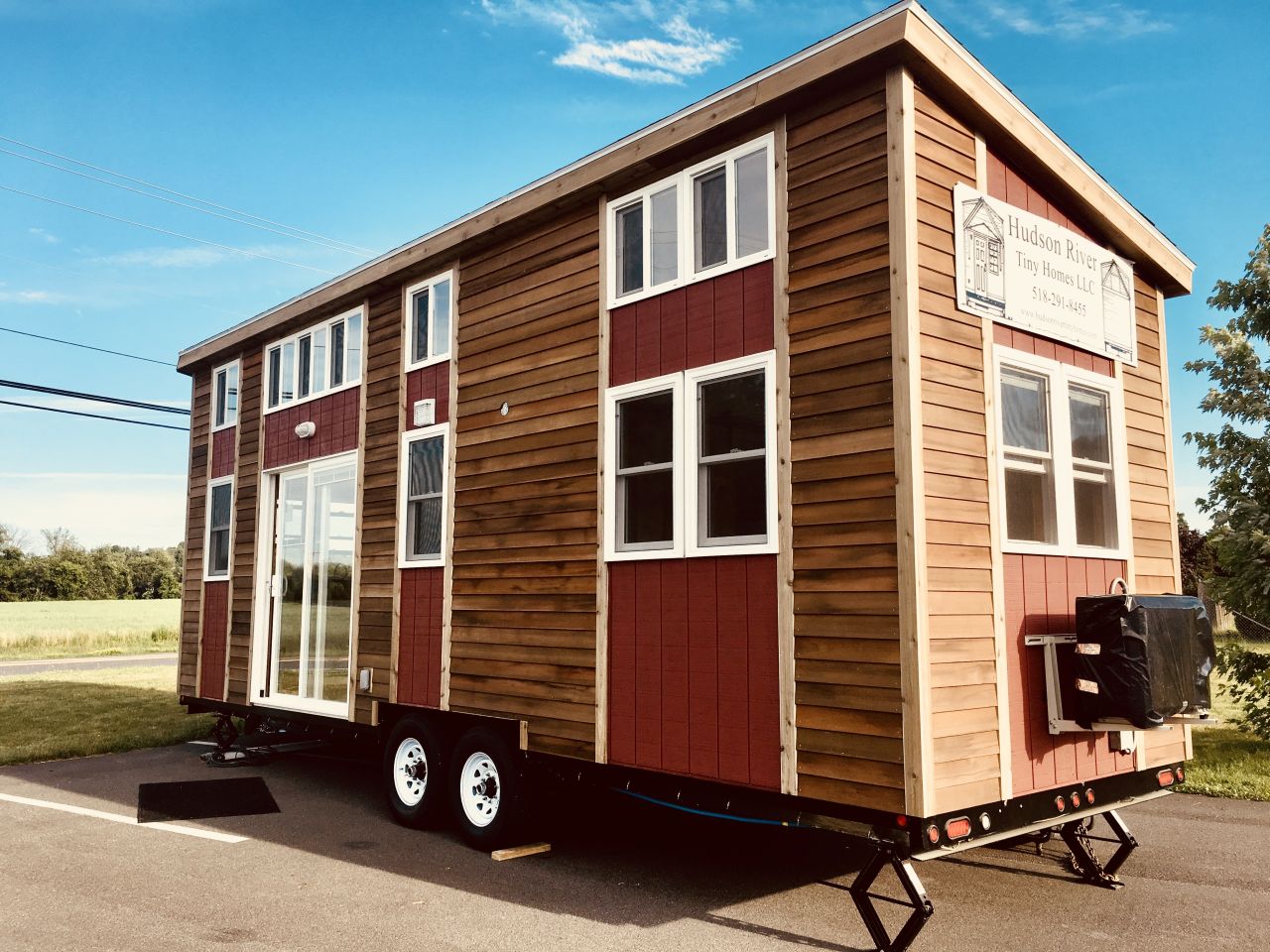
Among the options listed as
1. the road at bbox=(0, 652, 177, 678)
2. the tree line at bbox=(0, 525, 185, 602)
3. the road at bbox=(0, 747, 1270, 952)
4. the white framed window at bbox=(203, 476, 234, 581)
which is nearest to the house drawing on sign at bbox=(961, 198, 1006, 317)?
the road at bbox=(0, 747, 1270, 952)

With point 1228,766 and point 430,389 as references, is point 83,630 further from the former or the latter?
point 1228,766

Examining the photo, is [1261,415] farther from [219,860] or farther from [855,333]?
[219,860]

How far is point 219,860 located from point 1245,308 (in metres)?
15.6

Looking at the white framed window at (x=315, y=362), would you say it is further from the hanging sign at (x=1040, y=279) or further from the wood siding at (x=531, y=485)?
the hanging sign at (x=1040, y=279)

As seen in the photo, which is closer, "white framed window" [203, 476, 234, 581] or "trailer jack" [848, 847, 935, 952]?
"trailer jack" [848, 847, 935, 952]

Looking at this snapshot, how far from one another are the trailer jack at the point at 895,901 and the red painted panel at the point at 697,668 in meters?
0.78

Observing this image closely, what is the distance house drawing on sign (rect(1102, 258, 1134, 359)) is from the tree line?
2465 inches

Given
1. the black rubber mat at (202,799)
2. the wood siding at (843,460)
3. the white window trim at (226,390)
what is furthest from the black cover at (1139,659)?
the white window trim at (226,390)

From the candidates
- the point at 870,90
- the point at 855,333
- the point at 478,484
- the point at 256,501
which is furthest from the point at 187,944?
the point at 256,501

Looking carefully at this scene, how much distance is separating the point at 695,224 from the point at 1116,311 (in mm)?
3234

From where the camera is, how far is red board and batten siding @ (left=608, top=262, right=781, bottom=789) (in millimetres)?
6230

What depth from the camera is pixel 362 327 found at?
1066 centimetres

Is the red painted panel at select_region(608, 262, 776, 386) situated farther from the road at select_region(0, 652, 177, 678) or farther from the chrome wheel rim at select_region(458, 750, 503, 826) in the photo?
the road at select_region(0, 652, 177, 678)

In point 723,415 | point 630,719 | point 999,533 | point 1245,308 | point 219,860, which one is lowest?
point 219,860
